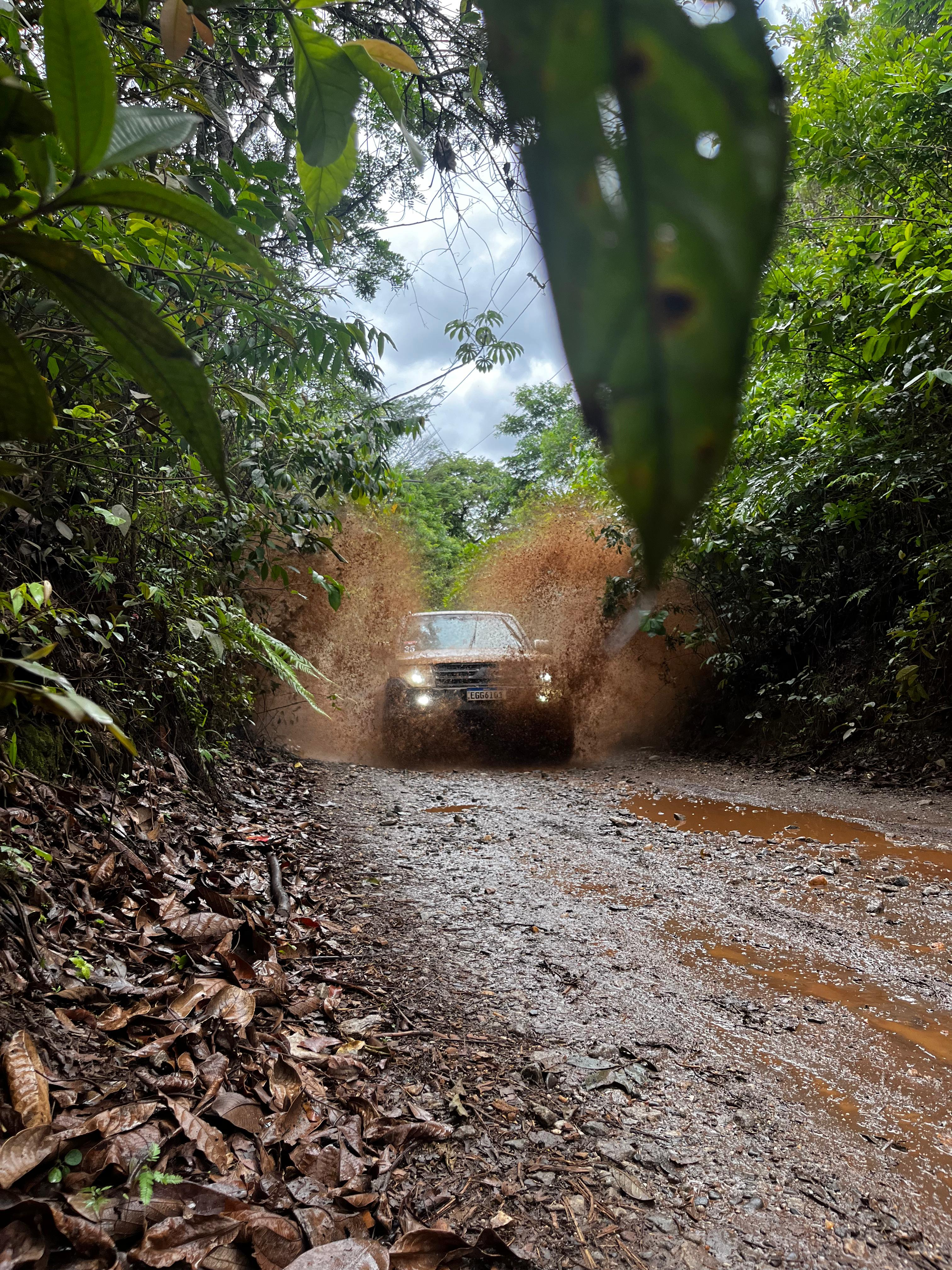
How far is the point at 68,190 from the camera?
31cm

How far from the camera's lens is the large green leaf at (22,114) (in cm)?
28

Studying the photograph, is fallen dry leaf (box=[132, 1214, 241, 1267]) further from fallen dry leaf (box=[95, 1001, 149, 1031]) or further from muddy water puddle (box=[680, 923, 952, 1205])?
muddy water puddle (box=[680, 923, 952, 1205])

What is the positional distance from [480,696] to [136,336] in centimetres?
580

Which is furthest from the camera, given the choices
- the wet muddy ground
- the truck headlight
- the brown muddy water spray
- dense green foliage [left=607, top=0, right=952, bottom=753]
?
the brown muddy water spray

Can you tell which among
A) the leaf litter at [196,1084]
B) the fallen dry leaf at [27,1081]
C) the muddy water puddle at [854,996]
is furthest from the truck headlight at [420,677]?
the fallen dry leaf at [27,1081]

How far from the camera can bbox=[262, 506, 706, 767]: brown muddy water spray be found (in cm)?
716

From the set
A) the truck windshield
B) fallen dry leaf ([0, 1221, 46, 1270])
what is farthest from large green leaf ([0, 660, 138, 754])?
the truck windshield

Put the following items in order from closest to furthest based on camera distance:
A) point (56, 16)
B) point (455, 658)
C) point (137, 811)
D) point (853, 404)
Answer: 1. point (56, 16)
2. point (137, 811)
3. point (853, 404)
4. point (455, 658)

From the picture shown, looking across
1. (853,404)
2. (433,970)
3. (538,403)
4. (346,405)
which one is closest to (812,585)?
(853,404)

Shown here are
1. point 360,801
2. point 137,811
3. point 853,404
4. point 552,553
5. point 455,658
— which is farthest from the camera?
point 552,553

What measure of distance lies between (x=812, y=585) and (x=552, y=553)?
99.4 inches

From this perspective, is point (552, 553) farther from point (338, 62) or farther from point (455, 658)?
point (338, 62)

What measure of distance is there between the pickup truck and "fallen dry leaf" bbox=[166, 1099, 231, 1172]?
4.81m

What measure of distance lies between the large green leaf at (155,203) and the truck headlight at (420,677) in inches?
226
